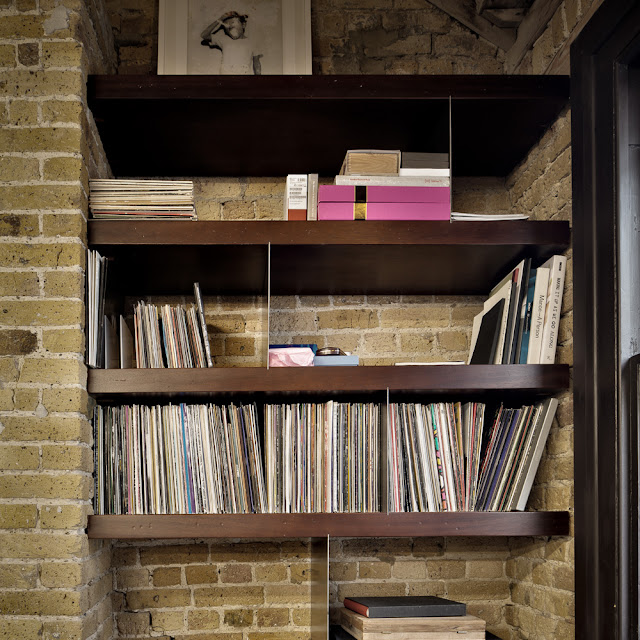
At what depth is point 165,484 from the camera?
2.19 metres

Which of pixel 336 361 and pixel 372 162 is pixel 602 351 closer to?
pixel 336 361

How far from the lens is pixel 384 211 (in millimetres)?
2217

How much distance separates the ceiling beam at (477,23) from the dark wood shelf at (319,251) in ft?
2.68

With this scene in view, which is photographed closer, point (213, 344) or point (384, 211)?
point (384, 211)

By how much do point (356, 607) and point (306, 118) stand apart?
1447 mm

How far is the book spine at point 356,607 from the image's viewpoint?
221 cm

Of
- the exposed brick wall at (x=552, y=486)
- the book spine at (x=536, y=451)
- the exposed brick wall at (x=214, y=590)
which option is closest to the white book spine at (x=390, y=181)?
the exposed brick wall at (x=552, y=486)

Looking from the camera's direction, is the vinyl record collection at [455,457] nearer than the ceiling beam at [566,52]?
No

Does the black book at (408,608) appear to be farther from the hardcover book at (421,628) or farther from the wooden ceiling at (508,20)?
the wooden ceiling at (508,20)

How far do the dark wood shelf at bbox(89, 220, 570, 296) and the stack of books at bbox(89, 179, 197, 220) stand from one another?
5 cm

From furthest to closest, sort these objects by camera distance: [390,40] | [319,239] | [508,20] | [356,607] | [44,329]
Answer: [390,40]
[508,20]
[356,607]
[319,239]
[44,329]

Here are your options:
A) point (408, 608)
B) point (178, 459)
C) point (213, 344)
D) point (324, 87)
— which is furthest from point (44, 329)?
point (408, 608)

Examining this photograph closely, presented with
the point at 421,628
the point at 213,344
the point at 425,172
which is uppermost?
the point at 425,172

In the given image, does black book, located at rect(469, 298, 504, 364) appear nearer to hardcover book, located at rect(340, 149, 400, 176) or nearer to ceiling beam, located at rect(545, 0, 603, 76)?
hardcover book, located at rect(340, 149, 400, 176)
